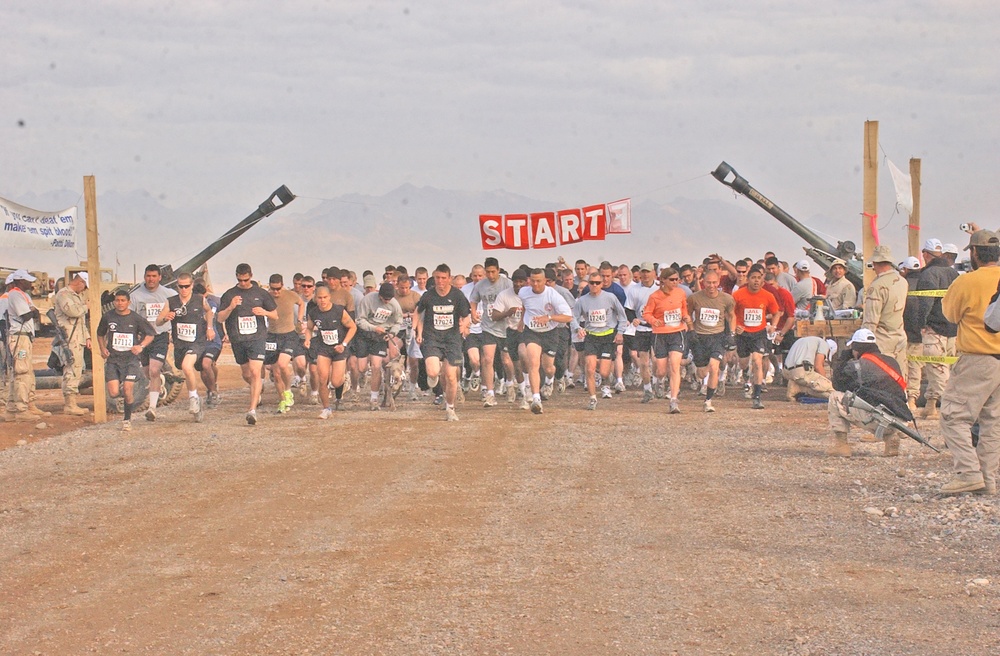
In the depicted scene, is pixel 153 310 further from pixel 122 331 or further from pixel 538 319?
pixel 538 319

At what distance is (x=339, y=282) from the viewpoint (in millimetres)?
18781

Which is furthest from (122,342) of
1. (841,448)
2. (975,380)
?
(975,380)

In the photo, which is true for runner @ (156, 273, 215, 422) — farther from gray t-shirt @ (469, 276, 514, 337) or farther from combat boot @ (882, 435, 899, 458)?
combat boot @ (882, 435, 899, 458)

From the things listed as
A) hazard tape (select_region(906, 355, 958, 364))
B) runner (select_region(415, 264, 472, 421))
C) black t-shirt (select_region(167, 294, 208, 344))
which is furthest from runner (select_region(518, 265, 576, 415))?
hazard tape (select_region(906, 355, 958, 364))

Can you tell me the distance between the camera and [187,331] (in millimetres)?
16953

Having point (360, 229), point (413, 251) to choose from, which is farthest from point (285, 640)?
point (360, 229)

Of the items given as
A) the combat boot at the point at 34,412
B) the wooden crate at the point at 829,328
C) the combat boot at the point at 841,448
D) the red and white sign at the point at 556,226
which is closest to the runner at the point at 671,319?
the wooden crate at the point at 829,328

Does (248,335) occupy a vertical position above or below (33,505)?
above

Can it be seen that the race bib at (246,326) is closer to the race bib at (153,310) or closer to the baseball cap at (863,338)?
the race bib at (153,310)

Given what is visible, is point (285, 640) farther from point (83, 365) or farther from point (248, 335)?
point (83, 365)

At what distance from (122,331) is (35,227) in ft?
9.05

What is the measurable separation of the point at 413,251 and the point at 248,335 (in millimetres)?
100344

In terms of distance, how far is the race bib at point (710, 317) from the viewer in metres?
17.3

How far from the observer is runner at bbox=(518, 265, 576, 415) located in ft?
56.8
